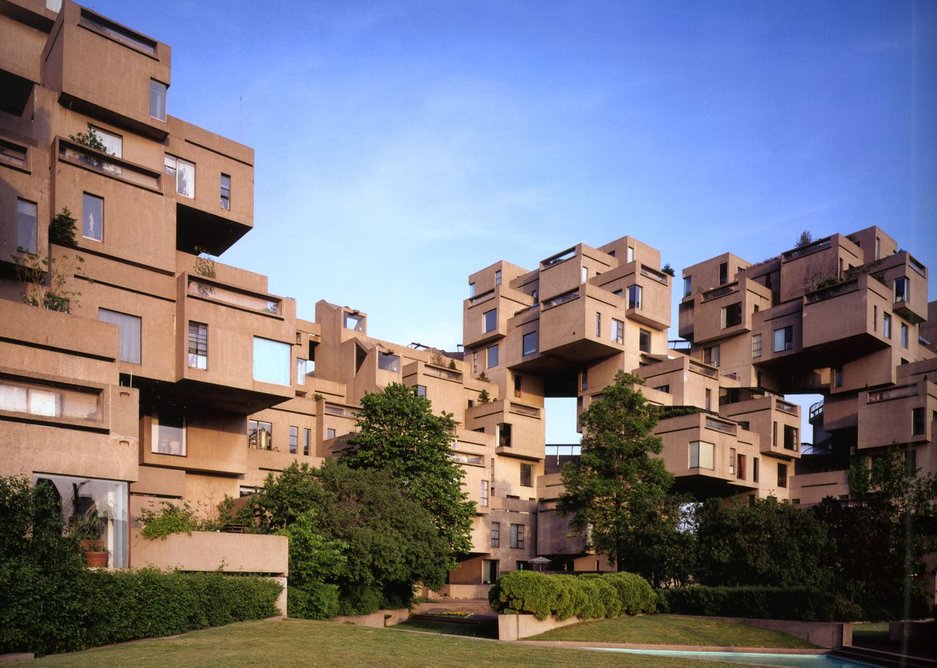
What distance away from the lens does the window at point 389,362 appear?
180 feet

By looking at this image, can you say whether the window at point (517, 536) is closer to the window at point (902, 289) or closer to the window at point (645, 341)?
the window at point (645, 341)

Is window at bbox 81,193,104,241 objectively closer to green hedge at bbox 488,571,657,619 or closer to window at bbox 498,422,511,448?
green hedge at bbox 488,571,657,619

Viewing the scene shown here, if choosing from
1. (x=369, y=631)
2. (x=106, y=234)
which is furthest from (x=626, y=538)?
(x=106, y=234)

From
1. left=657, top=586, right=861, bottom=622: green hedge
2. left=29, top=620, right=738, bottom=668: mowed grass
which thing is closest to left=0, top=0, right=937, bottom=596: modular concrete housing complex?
left=29, top=620, right=738, bottom=668: mowed grass

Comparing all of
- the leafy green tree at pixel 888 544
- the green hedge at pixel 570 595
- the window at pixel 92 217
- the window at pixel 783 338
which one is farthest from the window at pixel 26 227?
the window at pixel 783 338

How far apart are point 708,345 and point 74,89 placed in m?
49.4

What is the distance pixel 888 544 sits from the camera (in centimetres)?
3684

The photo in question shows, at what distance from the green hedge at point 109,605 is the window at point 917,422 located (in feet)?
138

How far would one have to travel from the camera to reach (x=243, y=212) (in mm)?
37875

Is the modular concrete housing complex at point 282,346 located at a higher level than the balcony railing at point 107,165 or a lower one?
lower

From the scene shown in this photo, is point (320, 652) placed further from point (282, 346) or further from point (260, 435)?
point (260, 435)

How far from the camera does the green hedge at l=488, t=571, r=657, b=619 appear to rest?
2927 centimetres

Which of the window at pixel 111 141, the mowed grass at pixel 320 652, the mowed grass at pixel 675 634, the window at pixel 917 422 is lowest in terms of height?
the mowed grass at pixel 675 634

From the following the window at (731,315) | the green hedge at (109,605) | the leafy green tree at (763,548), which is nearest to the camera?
the green hedge at (109,605)
